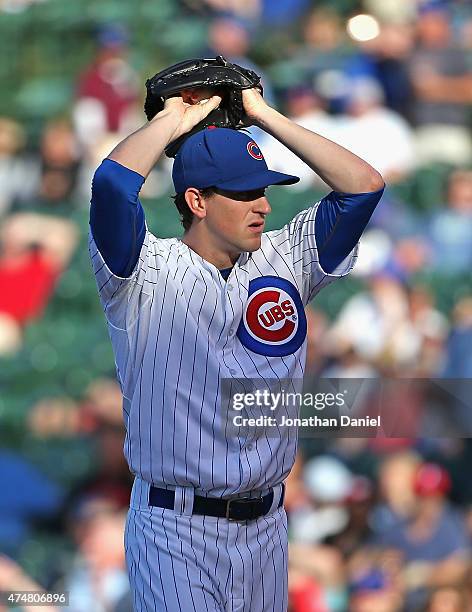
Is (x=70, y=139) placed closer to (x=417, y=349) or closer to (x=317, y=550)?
(x=417, y=349)

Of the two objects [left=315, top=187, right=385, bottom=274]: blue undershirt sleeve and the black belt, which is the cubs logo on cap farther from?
the black belt

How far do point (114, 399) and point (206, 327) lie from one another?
8.18ft

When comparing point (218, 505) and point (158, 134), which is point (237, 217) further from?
point (218, 505)

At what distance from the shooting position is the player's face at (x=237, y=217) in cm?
239

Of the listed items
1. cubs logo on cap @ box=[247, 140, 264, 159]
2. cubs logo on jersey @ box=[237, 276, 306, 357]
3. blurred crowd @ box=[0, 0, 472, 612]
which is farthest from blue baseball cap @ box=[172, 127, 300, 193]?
blurred crowd @ box=[0, 0, 472, 612]

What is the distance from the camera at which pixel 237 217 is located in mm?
2404

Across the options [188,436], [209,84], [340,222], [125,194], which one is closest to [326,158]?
[340,222]

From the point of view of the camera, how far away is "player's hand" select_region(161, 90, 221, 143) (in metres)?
2.36

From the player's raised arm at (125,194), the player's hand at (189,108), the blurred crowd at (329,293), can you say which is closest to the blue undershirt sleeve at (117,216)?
the player's raised arm at (125,194)

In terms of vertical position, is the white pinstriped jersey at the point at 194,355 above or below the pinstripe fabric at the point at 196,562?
above

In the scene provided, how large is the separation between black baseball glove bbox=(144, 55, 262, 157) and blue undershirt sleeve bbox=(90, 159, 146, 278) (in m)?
0.26

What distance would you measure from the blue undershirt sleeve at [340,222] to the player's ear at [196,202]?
0.26 m

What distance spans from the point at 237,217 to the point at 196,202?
4.2 inches

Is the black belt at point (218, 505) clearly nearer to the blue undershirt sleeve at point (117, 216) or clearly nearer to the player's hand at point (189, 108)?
the blue undershirt sleeve at point (117, 216)
